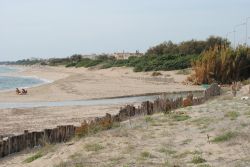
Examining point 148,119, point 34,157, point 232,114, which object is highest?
point 232,114

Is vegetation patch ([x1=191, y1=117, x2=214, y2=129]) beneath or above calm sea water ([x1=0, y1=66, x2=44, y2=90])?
beneath

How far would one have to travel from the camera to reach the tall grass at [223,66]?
106 feet

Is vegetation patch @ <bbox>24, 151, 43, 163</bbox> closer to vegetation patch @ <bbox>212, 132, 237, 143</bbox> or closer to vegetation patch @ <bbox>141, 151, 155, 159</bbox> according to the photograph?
vegetation patch @ <bbox>141, 151, 155, 159</bbox>

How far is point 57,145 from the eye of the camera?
11508 millimetres

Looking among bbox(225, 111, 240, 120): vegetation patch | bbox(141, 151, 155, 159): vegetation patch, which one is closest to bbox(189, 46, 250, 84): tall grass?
bbox(225, 111, 240, 120): vegetation patch

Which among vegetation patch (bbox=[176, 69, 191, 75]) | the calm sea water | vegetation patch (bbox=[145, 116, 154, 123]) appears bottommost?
vegetation patch (bbox=[145, 116, 154, 123])

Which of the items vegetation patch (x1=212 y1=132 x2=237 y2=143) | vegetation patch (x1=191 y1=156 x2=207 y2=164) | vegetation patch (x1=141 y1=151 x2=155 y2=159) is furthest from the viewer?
vegetation patch (x1=212 y1=132 x2=237 y2=143)

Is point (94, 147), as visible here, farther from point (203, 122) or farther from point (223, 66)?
point (223, 66)

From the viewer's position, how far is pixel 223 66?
1264 inches

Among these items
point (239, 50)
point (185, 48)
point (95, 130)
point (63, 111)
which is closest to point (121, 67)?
point (185, 48)

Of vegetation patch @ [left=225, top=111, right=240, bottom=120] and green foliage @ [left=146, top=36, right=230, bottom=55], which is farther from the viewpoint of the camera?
green foliage @ [left=146, top=36, right=230, bottom=55]

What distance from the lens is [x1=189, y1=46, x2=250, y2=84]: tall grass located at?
3222 centimetres

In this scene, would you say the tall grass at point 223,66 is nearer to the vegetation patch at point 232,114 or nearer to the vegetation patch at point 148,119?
the vegetation patch at point 148,119

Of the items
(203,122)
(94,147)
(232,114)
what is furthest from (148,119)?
(94,147)
